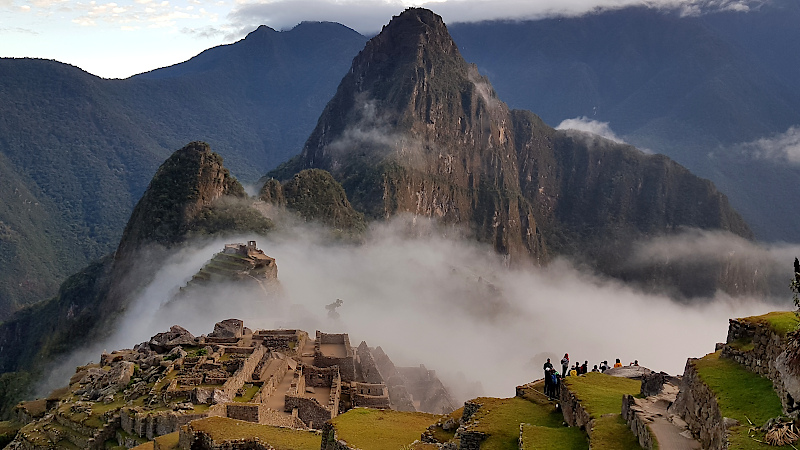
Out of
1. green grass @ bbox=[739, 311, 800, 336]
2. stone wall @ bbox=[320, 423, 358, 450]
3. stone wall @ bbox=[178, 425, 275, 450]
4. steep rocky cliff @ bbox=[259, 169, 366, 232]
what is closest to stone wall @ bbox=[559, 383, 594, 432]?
green grass @ bbox=[739, 311, 800, 336]

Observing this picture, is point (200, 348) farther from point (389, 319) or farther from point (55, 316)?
point (55, 316)

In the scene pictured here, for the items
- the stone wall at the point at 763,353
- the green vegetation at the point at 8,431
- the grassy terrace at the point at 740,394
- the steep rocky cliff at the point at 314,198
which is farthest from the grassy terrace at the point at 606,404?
the steep rocky cliff at the point at 314,198

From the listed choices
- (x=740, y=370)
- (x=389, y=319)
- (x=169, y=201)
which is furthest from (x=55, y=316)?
Answer: (x=740, y=370)

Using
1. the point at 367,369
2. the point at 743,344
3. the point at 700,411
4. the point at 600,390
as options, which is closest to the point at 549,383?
the point at 600,390

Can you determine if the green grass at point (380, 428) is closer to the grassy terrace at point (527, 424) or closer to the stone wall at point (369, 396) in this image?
the grassy terrace at point (527, 424)

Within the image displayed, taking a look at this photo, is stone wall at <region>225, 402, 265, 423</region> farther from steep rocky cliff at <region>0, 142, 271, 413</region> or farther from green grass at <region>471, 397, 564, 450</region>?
steep rocky cliff at <region>0, 142, 271, 413</region>

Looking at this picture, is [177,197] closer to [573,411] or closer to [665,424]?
[573,411]
